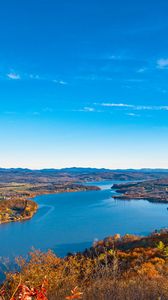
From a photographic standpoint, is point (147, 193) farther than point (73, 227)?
Yes

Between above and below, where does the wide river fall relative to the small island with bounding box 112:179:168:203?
below

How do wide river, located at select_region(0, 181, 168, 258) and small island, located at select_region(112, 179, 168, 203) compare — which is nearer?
wide river, located at select_region(0, 181, 168, 258)

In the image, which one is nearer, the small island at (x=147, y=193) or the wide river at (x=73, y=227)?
the wide river at (x=73, y=227)

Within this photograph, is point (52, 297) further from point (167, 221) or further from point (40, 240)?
point (167, 221)

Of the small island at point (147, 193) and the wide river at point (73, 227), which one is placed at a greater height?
the small island at point (147, 193)

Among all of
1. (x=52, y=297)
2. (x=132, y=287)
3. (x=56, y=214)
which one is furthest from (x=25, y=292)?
(x=56, y=214)

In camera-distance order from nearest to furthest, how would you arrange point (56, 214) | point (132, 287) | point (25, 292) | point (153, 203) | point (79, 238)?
point (25, 292), point (132, 287), point (79, 238), point (56, 214), point (153, 203)

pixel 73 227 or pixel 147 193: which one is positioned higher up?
pixel 147 193

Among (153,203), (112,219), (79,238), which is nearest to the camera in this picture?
(79,238)
